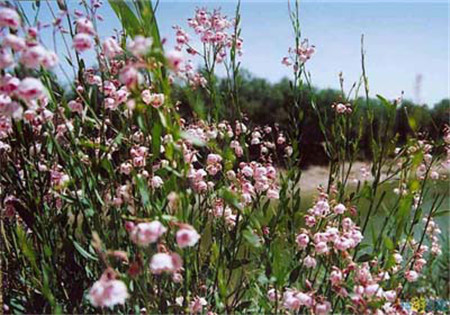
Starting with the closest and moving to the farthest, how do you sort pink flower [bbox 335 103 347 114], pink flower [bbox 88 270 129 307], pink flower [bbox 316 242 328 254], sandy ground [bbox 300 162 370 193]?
pink flower [bbox 88 270 129 307] → pink flower [bbox 316 242 328 254] → pink flower [bbox 335 103 347 114] → sandy ground [bbox 300 162 370 193]

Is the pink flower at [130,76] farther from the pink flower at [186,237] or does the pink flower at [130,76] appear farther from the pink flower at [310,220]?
the pink flower at [310,220]

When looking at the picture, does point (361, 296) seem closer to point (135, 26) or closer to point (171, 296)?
point (171, 296)

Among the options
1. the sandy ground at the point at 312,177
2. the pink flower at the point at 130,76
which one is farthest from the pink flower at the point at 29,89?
the sandy ground at the point at 312,177

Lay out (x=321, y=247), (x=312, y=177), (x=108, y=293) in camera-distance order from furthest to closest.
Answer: (x=312, y=177), (x=321, y=247), (x=108, y=293)

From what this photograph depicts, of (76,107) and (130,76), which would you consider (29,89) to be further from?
(76,107)

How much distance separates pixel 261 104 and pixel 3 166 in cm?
505

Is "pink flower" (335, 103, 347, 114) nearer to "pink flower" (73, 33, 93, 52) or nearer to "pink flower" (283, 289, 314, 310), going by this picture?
"pink flower" (283, 289, 314, 310)

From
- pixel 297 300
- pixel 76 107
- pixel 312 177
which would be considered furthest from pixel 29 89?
pixel 312 177

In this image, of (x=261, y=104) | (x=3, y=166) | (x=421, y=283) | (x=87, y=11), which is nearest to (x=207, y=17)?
(x=87, y=11)

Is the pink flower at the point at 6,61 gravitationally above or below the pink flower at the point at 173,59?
below

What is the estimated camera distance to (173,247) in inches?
41.6

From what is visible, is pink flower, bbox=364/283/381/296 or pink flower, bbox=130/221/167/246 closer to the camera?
pink flower, bbox=130/221/167/246

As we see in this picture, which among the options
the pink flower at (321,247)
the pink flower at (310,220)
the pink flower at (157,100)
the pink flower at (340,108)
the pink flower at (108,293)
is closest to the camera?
the pink flower at (108,293)

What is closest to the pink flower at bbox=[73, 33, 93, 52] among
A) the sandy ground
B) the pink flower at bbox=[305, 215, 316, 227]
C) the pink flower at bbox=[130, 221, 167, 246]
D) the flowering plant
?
the flowering plant
